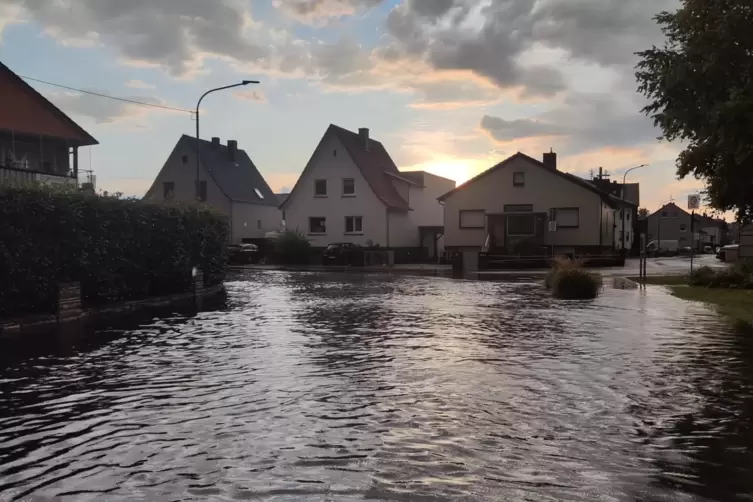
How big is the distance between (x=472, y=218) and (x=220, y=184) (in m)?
22.3

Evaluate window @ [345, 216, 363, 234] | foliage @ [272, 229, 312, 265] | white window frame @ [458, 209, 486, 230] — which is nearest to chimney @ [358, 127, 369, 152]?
window @ [345, 216, 363, 234]

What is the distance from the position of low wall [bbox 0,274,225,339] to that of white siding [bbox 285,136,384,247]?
110 feet

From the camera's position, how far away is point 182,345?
11742 mm

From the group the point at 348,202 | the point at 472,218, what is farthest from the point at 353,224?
the point at 472,218

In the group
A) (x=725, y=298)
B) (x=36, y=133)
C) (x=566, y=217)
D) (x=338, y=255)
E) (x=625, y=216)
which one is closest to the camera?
(x=725, y=298)

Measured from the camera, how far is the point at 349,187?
5459cm

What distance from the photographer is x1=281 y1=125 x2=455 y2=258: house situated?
53.6 metres

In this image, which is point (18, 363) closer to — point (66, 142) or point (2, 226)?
point (2, 226)

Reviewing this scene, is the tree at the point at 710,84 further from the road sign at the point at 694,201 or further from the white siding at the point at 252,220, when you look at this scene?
the white siding at the point at 252,220

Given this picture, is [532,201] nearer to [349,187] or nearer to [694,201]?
[349,187]

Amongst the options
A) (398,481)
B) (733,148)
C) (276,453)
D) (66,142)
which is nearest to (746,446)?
(398,481)

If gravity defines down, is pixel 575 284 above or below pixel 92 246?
below

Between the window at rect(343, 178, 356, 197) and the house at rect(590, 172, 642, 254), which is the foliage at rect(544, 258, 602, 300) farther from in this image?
the house at rect(590, 172, 642, 254)

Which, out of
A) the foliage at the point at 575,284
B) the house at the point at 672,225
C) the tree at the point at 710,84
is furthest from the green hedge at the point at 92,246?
the house at the point at 672,225
